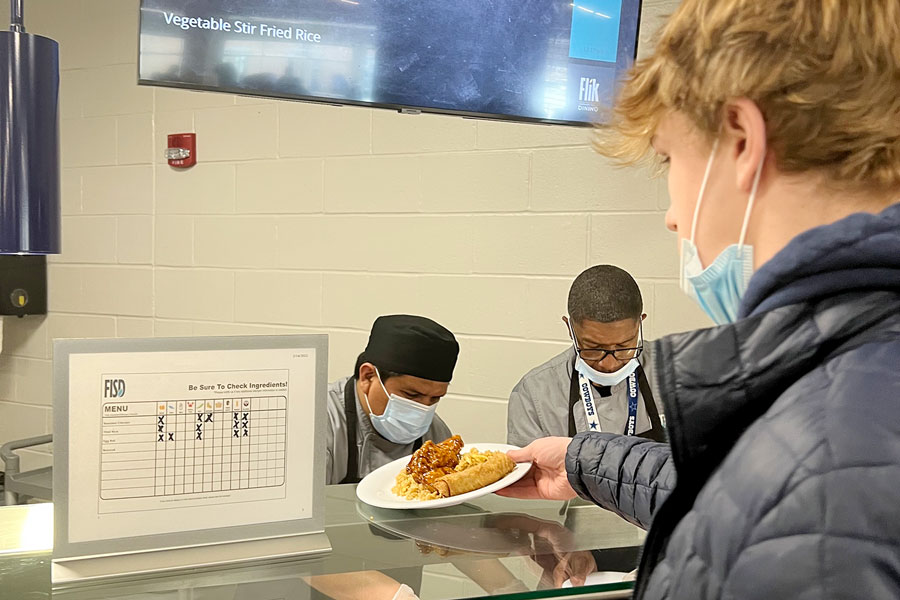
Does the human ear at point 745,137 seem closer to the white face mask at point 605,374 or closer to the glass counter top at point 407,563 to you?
the glass counter top at point 407,563

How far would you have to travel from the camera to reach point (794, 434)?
0.66m

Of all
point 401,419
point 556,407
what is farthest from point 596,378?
point 401,419

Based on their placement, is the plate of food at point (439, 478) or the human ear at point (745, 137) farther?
the plate of food at point (439, 478)

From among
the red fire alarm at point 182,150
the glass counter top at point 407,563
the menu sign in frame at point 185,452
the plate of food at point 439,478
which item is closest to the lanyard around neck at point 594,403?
the plate of food at point 439,478

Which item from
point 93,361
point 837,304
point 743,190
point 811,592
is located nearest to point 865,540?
point 811,592

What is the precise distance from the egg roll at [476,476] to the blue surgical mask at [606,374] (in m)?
1.28

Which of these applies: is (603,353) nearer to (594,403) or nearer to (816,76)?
(594,403)

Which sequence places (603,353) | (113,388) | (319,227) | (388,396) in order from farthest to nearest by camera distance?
1. (319,227)
2. (603,353)
3. (388,396)
4. (113,388)

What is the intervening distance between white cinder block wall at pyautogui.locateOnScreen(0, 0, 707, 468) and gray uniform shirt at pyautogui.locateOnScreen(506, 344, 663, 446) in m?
0.41

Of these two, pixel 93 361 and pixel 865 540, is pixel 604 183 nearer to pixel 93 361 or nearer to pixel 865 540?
pixel 93 361

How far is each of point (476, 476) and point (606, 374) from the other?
1.39 metres

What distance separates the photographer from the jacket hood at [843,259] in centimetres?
70

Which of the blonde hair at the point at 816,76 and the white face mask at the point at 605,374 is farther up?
the blonde hair at the point at 816,76

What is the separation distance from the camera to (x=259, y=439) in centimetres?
133
